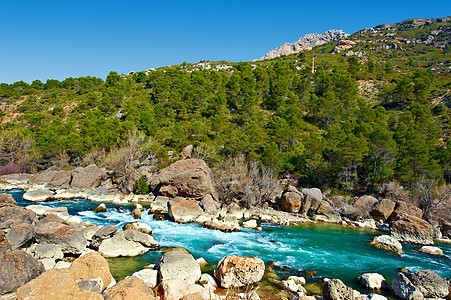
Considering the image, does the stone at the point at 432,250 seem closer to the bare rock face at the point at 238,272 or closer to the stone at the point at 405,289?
the stone at the point at 405,289

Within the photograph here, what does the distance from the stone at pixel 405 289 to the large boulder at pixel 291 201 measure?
18.6m

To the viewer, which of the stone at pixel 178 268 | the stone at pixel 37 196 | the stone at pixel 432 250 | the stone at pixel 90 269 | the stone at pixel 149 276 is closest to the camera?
the stone at pixel 90 269

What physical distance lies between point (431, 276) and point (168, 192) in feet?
82.9

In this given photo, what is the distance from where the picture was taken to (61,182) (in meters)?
35.5

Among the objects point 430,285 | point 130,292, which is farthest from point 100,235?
point 430,285

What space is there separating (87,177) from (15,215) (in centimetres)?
2017

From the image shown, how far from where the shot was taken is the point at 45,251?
1345 cm

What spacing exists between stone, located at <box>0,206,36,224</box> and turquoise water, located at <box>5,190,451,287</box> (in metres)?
4.85

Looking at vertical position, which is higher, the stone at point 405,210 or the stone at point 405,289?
the stone at point 405,289

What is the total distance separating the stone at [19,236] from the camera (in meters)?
13.2

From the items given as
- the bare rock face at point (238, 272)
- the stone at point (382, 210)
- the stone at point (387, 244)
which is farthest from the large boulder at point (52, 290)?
the stone at point (382, 210)

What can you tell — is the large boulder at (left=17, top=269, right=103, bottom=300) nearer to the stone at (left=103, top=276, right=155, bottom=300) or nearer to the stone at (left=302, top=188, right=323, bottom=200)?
the stone at (left=103, top=276, right=155, bottom=300)

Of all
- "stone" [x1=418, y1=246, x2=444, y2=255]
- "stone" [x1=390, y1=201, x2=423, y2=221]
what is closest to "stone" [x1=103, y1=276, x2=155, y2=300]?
"stone" [x1=418, y1=246, x2=444, y2=255]

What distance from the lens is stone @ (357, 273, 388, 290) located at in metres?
13.3
